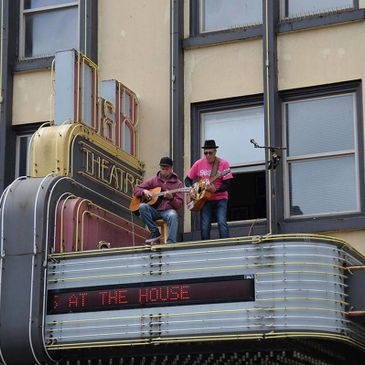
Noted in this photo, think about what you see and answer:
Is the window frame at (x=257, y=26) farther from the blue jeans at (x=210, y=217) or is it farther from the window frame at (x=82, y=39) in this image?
the blue jeans at (x=210, y=217)

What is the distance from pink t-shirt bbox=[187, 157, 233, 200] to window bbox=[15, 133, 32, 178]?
4.51 meters

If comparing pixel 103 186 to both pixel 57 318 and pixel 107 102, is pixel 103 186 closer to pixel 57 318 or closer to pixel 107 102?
pixel 107 102

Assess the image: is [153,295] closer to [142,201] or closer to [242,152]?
[142,201]

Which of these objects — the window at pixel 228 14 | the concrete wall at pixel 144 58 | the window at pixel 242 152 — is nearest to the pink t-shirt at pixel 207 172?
the window at pixel 242 152

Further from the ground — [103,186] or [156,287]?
[103,186]

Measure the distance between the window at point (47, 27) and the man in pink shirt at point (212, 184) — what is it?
4898mm

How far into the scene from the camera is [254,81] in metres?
21.7

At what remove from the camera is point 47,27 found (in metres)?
24.1

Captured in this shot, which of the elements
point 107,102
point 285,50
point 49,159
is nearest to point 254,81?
point 285,50

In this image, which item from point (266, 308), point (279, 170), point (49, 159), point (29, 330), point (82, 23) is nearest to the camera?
point (266, 308)

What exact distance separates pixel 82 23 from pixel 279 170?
4.97 m

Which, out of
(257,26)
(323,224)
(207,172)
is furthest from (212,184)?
(257,26)

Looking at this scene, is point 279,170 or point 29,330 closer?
point 29,330

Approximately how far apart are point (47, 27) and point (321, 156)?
6.37m
